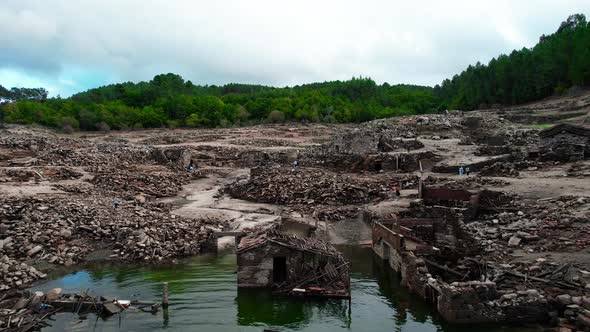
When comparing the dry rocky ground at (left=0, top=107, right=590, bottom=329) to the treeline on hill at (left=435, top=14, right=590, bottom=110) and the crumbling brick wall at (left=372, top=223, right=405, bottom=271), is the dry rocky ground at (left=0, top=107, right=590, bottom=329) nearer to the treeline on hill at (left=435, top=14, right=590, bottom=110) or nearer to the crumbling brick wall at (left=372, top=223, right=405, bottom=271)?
the crumbling brick wall at (left=372, top=223, right=405, bottom=271)

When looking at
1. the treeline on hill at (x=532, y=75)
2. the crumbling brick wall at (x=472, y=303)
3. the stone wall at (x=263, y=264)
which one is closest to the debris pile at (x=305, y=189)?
the stone wall at (x=263, y=264)

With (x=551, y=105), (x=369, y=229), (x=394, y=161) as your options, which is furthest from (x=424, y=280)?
(x=551, y=105)

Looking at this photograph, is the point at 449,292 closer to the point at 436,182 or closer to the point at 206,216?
the point at 206,216

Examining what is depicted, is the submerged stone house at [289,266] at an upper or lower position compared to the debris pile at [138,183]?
lower

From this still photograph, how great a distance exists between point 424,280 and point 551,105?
60793mm

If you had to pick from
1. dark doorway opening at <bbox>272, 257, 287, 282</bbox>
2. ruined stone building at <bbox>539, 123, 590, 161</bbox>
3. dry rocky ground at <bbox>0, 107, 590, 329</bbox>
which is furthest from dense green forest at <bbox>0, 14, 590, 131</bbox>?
dark doorway opening at <bbox>272, 257, 287, 282</bbox>

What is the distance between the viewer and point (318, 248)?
18766mm

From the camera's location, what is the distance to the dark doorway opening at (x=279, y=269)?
1869 cm

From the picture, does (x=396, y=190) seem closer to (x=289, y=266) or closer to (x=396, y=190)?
(x=396, y=190)

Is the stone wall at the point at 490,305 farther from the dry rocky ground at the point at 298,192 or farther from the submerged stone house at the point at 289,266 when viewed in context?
the submerged stone house at the point at 289,266

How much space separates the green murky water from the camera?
15.6 metres

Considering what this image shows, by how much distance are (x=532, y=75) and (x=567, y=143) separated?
1823 inches

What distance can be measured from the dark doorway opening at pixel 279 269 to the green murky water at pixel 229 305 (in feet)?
2.88

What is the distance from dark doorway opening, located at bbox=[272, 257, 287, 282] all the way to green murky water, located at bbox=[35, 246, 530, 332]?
879 millimetres
